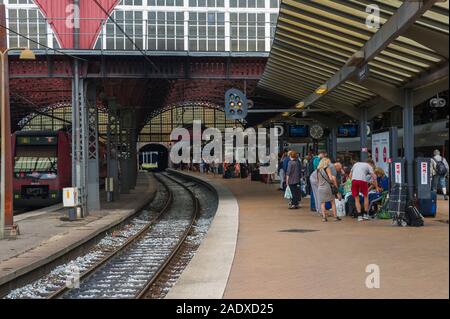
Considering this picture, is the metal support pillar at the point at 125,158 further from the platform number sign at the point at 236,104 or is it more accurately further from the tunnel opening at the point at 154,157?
the tunnel opening at the point at 154,157

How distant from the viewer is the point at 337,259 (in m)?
9.20

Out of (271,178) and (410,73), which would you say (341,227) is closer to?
(410,73)

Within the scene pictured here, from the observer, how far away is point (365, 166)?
14109mm

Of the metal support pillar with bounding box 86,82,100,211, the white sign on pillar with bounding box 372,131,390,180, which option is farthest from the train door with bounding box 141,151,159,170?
the white sign on pillar with bounding box 372,131,390,180

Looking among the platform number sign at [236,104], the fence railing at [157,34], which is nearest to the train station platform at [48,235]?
the platform number sign at [236,104]

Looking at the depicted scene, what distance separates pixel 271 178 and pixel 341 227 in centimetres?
2202

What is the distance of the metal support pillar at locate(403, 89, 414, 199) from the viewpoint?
42.0 ft

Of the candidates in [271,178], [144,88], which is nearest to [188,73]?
[271,178]

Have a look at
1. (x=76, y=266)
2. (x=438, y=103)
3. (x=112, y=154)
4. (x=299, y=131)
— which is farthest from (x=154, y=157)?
(x=76, y=266)

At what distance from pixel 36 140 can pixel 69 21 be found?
5.04 m

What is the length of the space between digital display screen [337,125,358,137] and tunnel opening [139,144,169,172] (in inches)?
2198

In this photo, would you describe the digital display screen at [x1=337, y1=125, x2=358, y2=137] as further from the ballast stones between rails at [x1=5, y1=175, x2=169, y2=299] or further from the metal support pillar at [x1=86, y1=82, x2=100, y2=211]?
the metal support pillar at [x1=86, y1=82, x2=100, y2=211]

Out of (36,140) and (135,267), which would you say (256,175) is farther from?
(135,267)

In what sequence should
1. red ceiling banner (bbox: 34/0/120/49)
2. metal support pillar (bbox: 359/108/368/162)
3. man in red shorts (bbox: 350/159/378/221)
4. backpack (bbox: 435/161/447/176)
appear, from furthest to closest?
red ceiling banner (bbox: 34/0/120/49), backpack (bbox: 435/161/447/176), metal support pillar (bbox: 359/108/368/162), man in red shorts (bbox: 350/159/378/221)
